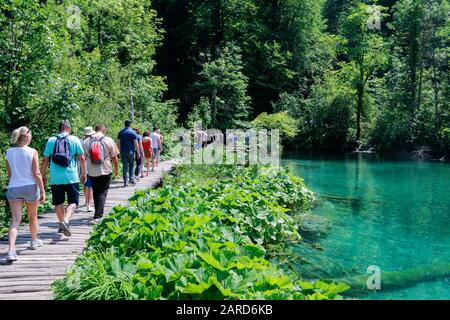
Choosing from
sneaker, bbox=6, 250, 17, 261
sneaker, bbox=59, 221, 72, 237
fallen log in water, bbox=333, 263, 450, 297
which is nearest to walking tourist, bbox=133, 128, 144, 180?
sneaker, bbox=59, 221, 72, 237

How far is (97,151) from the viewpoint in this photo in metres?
7.99

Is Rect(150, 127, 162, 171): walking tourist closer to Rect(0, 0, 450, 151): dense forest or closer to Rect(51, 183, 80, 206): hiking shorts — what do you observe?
Rect(0, 0, 450, 151): dense forest

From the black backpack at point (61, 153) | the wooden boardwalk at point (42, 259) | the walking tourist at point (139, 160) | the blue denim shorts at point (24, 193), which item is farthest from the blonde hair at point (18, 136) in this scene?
the walking tourist at point (139, 160)

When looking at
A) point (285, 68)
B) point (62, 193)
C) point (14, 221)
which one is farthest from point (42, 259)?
point (285, 68)

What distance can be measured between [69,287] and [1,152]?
697cm

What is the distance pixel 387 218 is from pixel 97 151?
910cm

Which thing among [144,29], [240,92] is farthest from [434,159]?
[144,29]

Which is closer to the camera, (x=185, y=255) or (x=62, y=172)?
(x=185, y=255)

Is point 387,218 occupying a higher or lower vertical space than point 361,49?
lower

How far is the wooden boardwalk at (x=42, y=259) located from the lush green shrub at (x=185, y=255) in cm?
34

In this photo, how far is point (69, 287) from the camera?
14.9 ft

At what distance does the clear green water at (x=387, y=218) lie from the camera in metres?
9.01

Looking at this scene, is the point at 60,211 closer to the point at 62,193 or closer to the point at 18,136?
the point at 62,193

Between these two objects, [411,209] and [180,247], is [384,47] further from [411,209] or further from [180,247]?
[180,247]
